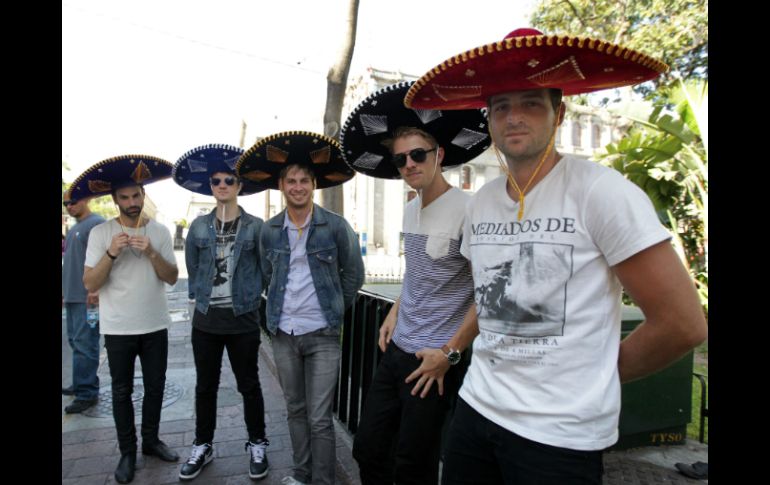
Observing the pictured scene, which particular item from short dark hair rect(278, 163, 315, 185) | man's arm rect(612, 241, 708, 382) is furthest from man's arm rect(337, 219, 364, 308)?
man's arm rect(612, 241, 708, 382)

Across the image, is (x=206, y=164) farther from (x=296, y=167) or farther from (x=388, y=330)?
(x=388, y=330)

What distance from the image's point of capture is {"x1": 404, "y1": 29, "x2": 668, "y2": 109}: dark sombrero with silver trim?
151 centimetres

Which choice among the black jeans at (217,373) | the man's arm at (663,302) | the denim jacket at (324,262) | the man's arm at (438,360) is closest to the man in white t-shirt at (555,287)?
the man's arm at (663,302)

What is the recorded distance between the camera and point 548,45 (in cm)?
151

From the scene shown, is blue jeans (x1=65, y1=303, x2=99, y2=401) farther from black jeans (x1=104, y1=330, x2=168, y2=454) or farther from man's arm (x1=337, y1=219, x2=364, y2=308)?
man's arm (x1=337, y1=219, x2=364, y2=308)

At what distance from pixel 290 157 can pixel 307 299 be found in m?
1.00

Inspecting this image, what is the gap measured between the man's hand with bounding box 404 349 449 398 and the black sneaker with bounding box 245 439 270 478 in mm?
1849

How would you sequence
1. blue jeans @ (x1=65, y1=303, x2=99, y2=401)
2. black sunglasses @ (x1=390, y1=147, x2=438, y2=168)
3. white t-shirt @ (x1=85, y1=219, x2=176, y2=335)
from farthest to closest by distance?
blue jeans @ (x1=65, y1=303, x2=99, y2=401)
white t-shirt @ (x1=85, y1=219, x2=176, y2=335)
black sunglasses @ (x1=390, y1=147, x2=438, y2=168)

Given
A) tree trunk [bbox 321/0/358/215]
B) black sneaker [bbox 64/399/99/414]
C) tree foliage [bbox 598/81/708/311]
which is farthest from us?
tree foliage [bbox 598/81/708/311]

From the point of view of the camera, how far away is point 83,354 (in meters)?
4.95
